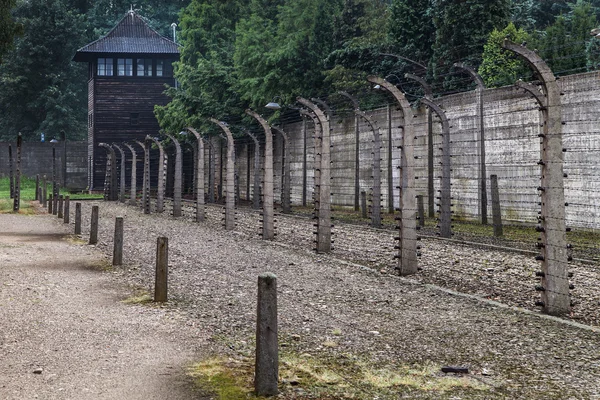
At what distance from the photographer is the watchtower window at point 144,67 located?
207ft

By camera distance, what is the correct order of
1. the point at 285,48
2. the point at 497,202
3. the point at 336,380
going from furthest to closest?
the point at 285,48 → the point at 497,202 → the point at 336,380

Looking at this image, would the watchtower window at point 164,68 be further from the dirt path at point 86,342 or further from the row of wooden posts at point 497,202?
the dirt path at point 86,342

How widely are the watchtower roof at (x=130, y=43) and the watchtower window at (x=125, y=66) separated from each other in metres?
0.86

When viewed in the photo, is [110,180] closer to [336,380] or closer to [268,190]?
[268,190]

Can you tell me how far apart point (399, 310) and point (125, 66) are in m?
54.8

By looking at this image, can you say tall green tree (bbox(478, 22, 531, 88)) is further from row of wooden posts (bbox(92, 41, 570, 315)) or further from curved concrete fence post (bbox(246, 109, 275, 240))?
curved concrete fence post (bbox(246, 109, 275, 240))

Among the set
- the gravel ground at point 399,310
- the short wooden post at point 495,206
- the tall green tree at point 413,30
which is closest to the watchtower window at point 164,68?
the tall green tree at point 413,30

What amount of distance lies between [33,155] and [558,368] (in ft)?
213

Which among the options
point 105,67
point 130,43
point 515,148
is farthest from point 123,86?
point 515,148

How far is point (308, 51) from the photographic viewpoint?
41656 millimetres

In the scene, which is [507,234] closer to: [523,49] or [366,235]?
[366,235]

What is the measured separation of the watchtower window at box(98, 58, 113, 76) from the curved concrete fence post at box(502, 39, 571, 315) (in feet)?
179

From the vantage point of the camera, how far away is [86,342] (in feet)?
28.3

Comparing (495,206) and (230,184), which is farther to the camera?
(230,184)
